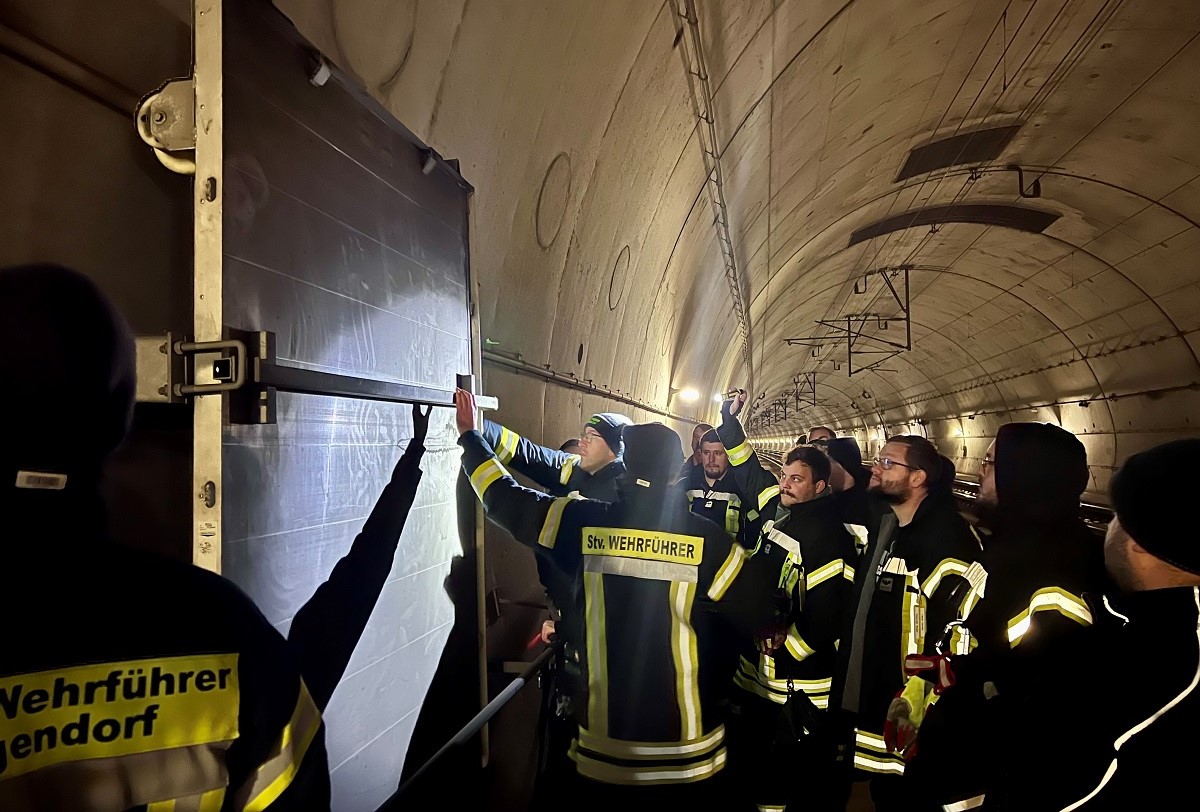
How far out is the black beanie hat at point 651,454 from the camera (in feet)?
9.18

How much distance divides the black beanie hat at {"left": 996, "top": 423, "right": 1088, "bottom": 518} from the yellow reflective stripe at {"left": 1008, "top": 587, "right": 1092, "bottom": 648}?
359 mm

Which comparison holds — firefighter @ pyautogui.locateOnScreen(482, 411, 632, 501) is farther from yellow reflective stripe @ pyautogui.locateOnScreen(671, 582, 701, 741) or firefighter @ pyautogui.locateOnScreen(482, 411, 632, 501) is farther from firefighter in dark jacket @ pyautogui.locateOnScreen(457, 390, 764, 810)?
yellow reflective stripe @ pyautogui.locateOnScreen(671, 582, 701, 741)

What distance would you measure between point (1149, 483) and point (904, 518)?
1.88 meters

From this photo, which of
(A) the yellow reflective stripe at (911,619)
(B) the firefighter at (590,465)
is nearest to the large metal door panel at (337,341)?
(B) the firefighter at (590,465)

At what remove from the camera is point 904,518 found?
387 centimetres

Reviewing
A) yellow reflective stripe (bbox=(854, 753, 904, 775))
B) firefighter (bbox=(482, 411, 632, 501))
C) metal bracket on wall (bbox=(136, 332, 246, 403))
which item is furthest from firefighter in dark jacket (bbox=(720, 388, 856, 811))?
metal bracket on wall (bbox=(136, 332, 246, 403))

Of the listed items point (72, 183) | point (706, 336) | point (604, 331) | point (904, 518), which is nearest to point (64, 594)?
point (72, 183)

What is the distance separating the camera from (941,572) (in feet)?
11.1

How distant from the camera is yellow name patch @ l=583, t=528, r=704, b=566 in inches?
105

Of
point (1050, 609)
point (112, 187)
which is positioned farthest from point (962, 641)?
point (112, 187)

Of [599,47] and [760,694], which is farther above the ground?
[599,47]

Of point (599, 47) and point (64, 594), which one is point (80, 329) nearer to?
point (64, 594)

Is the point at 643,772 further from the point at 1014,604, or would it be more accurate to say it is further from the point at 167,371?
the point at 167,371

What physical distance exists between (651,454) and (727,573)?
563 millimetres
